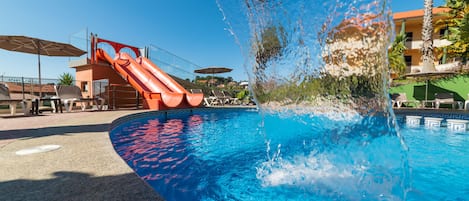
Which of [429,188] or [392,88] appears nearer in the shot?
[429,188]

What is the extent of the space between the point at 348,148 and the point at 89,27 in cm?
1469

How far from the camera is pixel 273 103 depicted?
4.31 metres

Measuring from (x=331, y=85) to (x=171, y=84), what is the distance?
938cm

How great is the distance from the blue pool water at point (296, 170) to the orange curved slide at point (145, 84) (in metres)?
5.17

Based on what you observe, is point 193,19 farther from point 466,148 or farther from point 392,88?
point 466,148

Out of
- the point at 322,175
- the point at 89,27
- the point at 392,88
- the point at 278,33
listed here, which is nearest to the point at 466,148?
the point at 322,175

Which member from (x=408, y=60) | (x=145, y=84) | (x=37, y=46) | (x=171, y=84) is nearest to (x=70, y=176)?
(x=145, y=84)

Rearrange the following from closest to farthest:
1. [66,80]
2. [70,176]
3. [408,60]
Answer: [70,176] → [66,80] → [408,60]

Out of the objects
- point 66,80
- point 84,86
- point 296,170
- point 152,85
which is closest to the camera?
point 296,170

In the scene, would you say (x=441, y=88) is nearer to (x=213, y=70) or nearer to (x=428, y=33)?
(x=428, y=33)

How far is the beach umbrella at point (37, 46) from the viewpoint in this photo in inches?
315

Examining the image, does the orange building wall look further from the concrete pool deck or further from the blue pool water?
the concrete pool deck

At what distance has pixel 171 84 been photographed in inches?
440

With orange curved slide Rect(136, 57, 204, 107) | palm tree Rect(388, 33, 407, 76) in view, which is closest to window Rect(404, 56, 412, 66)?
palm tree Rect(388, 33, 407, 76)
